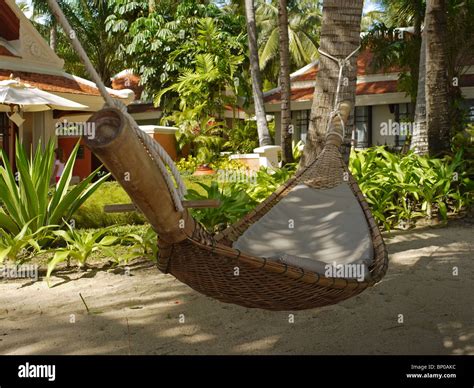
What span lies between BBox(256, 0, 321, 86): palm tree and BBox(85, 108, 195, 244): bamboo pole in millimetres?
28559

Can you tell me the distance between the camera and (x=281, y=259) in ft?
11.0

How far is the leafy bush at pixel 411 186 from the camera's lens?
24.3 ft

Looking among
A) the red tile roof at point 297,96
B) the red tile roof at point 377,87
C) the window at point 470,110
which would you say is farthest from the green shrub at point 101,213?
the window at point 470,110

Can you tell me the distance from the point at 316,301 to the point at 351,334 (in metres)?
1.02

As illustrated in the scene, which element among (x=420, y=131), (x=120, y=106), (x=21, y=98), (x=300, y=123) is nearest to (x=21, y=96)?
(x=21, y=98)

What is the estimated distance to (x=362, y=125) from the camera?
19.8 metres

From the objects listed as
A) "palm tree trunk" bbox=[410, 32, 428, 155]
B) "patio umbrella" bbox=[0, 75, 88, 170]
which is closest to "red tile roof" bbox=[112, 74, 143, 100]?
"patio umbrella" bbox=[0, 75, 88, 170]

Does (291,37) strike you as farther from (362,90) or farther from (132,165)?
(132,165)

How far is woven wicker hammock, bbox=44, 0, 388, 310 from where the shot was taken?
6.43ft

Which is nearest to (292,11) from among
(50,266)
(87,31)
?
(87,31)

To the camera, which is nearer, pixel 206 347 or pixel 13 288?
pixel 206 347

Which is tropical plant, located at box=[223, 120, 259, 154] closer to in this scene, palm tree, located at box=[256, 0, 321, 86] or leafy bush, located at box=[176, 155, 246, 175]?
leafy bush, located at box=[176, 155, 246, 175]

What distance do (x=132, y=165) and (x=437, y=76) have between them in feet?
25.3

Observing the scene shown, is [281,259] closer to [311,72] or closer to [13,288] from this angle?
[13,288]
